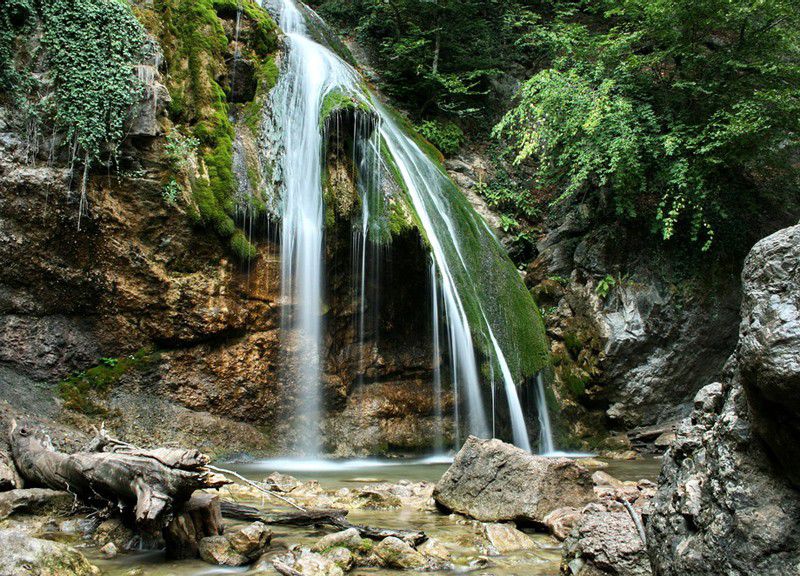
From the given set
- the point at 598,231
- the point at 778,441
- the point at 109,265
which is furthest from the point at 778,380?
the point at 598,231

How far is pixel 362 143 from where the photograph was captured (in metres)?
9.68

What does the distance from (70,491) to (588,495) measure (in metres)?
4.13

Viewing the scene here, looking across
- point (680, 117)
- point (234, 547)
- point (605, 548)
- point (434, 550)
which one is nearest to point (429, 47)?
point (680, 117)

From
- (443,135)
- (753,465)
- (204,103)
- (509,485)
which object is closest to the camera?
(753,465)

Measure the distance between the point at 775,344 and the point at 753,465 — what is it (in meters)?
0.50

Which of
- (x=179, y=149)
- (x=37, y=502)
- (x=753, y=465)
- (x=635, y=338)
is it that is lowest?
(x=37, y=502)

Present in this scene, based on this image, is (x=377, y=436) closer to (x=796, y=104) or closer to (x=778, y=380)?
(x=778, y=380)

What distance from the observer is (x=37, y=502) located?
4.16 m

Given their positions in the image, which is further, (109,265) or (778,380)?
(109,265)

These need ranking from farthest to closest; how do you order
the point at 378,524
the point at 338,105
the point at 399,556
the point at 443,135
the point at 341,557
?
the point at 443,135 → the point at 338,105 → the point at 378,524 → the point at 399,556 → the point at 341,557

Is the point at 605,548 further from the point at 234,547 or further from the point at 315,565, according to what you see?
the point at 234,547

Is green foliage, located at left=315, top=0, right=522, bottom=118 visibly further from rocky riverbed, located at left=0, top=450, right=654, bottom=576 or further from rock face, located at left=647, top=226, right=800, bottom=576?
rock face, located at left=647, top=226, right=800, bottom=576

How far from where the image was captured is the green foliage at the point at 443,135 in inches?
603

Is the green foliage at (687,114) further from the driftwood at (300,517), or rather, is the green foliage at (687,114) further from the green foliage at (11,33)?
the driftwood at (300,517)
